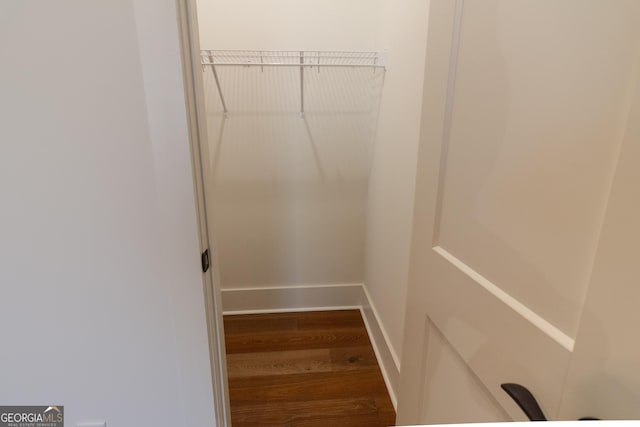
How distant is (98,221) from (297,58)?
4.96 feet

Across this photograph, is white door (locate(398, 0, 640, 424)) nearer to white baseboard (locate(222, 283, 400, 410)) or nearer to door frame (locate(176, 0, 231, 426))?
door frame (locate(176, 0, 231, 426))

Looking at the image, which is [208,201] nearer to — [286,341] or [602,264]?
[602,264]

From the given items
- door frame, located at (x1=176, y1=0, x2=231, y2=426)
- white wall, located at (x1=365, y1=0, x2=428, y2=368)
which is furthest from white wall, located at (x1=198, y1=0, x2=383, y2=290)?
door frame, located at (x1=176, y1=0, x2=231, y2=426)

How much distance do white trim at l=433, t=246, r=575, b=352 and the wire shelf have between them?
1.43 m

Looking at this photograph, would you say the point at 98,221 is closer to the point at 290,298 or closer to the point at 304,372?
the point at 304,372

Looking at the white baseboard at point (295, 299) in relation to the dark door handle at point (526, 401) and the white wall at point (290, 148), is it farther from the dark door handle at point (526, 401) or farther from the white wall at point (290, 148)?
the dark door handle at point (526, 401)

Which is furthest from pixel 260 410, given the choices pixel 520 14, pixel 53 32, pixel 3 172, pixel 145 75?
pixel 520 14

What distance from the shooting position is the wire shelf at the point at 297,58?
70.9 inches

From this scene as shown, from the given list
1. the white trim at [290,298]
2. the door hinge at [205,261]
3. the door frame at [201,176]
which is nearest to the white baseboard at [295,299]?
the white trim at [290,298]

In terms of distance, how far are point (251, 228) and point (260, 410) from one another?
109 centimetres

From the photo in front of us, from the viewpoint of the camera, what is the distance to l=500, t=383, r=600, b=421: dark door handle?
50 centimetres

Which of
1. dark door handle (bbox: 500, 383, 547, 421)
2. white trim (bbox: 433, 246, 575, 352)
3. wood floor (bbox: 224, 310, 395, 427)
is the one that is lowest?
wood floor (bbox: 224, 310, 395, 427)

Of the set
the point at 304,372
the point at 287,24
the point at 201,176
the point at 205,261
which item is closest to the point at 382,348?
the point at 304,372

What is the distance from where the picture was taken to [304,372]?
174cm
